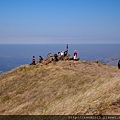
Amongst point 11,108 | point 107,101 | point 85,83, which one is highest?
point 107,101

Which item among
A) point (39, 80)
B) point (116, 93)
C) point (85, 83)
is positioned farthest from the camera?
point (39, 80)

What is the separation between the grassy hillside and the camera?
16375 mm

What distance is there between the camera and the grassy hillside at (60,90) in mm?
16375

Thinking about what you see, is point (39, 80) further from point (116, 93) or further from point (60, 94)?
point (116, 93)

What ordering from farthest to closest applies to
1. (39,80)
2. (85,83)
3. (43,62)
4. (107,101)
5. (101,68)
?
1. (43,62)
2. (101,68)
3. (39,80)
4. (85,83)
5. (107,101)

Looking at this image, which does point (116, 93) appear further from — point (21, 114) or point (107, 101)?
point (21, 114)

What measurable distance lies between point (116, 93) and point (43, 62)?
2513cm

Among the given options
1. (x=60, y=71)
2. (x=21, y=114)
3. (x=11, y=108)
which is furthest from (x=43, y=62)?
(x=21, y=114)

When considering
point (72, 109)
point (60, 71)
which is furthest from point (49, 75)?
point (72, 109)

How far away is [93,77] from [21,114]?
37.0 ft

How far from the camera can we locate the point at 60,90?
27656 millimetres

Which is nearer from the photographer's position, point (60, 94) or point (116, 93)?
point (116, 93)

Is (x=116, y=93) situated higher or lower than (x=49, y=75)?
higher

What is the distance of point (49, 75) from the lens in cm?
3422
